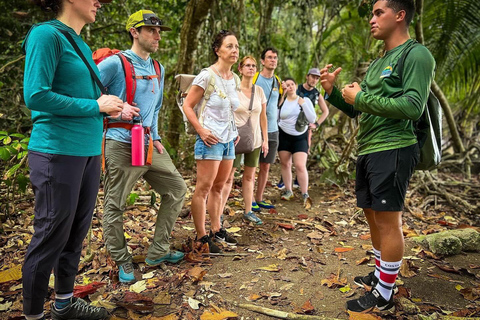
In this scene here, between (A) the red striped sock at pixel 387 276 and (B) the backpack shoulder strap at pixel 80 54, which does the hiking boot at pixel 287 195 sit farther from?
(B) the backpack shoulder strap at pixel 80 54

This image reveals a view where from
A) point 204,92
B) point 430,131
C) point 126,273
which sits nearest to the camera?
point 430,131

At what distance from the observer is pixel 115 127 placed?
3049mm

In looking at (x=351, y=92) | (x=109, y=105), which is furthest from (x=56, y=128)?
(x=351, y=92)

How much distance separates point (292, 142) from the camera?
6066mm

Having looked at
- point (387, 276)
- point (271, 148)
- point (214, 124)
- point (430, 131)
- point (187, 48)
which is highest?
Result: point (187, 48)

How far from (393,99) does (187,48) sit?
4.64 meters

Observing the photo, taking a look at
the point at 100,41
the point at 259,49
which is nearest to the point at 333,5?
the point at 259,49

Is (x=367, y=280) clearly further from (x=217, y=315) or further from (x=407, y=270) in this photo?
(x=217, y=315)

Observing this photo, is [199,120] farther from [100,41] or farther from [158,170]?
[100,41]

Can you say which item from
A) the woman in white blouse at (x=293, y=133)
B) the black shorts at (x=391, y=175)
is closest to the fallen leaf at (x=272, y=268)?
the black shorts at (x=391, y=175)

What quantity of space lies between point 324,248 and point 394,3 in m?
2.69

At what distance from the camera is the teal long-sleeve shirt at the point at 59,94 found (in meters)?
2.09

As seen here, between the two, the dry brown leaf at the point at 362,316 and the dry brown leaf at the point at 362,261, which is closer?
the dry brown leaf at the point at 362,316

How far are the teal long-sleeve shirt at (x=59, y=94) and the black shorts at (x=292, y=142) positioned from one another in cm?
400
